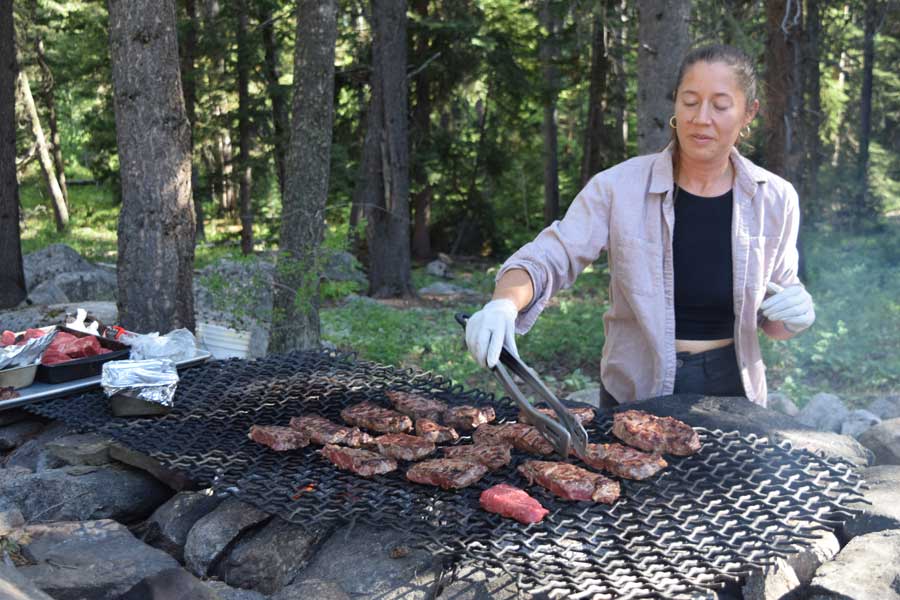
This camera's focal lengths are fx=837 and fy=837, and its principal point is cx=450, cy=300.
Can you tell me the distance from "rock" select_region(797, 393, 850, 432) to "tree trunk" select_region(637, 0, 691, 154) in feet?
9.17

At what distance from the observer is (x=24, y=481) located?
12.6ft

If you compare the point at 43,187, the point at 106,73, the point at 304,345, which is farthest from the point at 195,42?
the point at 43,187

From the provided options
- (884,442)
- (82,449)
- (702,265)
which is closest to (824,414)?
(884,442)

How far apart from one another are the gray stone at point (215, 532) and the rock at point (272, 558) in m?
0.05

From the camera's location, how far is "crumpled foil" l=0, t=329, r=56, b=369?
4.73m

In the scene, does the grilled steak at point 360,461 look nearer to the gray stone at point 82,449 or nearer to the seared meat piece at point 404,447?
the seared meat piece at point 404,447

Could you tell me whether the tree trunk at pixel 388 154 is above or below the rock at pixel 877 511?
above

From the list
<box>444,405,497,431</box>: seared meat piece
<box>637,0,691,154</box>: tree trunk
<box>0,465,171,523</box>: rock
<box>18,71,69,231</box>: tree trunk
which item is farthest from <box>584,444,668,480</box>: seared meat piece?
<box>18,71,69,231</box>: tree trunk

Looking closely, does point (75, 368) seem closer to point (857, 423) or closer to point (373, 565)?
point (373, 565)

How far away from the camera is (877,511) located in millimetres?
2916

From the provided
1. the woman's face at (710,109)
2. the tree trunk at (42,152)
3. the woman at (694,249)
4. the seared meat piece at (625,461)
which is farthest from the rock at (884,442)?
the tree trunk at (42,152)

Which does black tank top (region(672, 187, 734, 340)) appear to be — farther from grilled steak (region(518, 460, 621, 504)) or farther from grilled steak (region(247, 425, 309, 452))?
grilled steak (region(247, 425, 309, 452))

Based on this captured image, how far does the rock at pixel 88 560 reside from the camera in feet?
9.46

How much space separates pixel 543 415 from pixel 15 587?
5.55 feet
